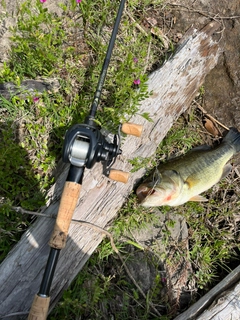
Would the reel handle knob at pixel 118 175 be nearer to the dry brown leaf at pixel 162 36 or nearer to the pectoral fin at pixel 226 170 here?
the pectoral fin at pixel 226 170

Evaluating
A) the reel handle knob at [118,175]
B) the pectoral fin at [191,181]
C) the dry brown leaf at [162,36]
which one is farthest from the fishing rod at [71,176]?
the dry brown leaf at [162,36]

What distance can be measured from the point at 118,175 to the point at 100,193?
0.30m

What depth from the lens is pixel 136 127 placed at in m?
2.96

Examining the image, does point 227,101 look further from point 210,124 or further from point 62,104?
point 62,104

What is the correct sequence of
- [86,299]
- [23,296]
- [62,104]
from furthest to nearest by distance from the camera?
[62,104]
[86,299]
[23,296]

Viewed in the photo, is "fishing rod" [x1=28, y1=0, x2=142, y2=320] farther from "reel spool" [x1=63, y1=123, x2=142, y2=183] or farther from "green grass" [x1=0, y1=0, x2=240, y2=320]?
"green grass" [x1=0, y1=0, x2=240, y2=320]

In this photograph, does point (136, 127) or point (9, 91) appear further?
point (9, 91)

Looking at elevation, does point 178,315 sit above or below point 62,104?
below

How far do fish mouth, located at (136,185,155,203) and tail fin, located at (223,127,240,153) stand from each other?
4.12ft

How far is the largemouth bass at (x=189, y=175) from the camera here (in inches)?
137

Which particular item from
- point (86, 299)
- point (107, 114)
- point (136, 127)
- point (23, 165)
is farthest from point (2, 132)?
point (86, 299)

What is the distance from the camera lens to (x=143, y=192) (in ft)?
11.4

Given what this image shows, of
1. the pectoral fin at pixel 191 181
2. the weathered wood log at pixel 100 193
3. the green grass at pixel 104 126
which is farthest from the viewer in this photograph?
the pectoral fin at pixel 191 181

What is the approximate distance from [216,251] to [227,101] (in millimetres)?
1829
